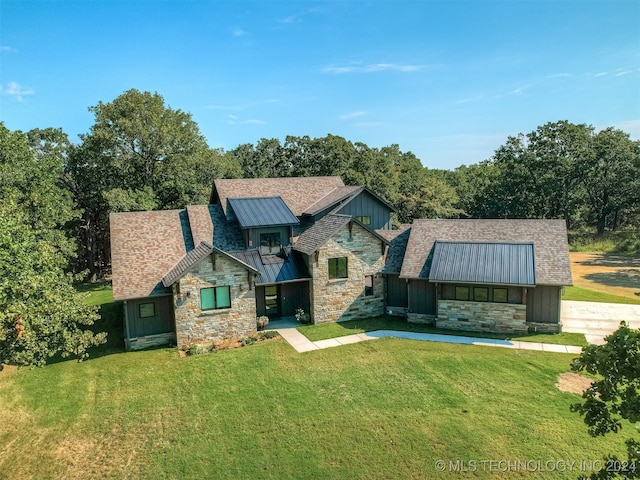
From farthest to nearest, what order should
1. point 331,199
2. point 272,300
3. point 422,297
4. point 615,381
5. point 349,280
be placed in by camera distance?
point 331,199 → point 272,300 → point 349,280 → point 422,297 → point 615,381

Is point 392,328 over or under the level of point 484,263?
under

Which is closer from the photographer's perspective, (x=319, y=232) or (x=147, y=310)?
(x=147, y=310)

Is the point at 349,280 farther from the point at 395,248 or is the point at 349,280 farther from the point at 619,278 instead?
the point at 619,278

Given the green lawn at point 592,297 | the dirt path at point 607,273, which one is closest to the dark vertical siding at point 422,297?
the green lawn at point 592,297

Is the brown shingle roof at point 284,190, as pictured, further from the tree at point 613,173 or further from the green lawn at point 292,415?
the tree at point 613,173

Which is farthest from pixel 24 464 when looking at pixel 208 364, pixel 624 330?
pixel 624 330

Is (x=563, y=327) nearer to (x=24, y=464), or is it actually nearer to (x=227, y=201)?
(x=227, y=201)

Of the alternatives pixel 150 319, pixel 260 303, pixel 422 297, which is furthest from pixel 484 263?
pixel 150 319
